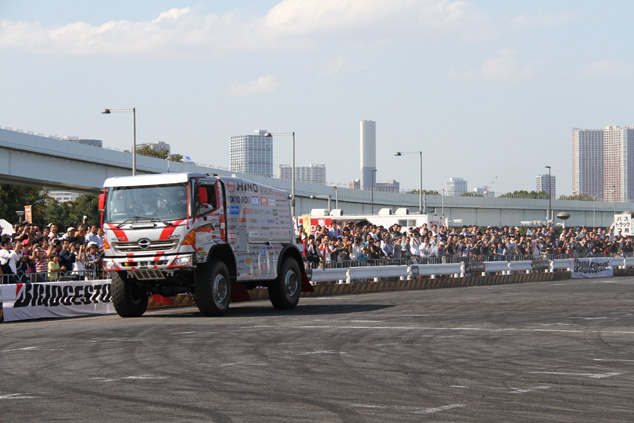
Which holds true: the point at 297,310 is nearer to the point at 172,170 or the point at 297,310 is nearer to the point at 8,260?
the point at 8,260

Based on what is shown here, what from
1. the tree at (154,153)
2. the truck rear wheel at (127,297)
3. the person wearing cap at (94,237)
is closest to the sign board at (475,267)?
the person wearing cap at (94,237)

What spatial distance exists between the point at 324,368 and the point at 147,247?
8.35 m

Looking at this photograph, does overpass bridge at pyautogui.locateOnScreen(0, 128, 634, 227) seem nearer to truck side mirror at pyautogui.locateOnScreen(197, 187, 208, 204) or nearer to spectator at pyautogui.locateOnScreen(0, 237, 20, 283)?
spectator at pyautogui.locateOnScreen(0, 237, 20, 283)

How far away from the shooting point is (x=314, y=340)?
14.2 metres

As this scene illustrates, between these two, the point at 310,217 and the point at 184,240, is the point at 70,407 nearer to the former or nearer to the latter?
the point at 184,240

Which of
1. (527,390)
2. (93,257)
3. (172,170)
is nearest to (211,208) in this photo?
(93,257)

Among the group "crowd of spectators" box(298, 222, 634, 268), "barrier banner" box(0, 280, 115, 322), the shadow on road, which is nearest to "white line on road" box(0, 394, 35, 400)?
the shadow on road

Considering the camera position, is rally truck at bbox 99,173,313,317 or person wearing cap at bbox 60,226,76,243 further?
→ person wearing cap at bbox 60,226,76,243

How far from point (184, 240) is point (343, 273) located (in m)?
13.3

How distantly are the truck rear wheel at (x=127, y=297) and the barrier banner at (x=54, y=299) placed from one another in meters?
2.00

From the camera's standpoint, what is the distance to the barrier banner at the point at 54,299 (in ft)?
64.8

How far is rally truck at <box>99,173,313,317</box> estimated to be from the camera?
18281 millimetres

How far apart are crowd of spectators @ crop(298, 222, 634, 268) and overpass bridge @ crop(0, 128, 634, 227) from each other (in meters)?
18.8

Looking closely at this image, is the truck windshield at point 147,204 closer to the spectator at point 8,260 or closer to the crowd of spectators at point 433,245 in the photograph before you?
the spectator at point 8,260
